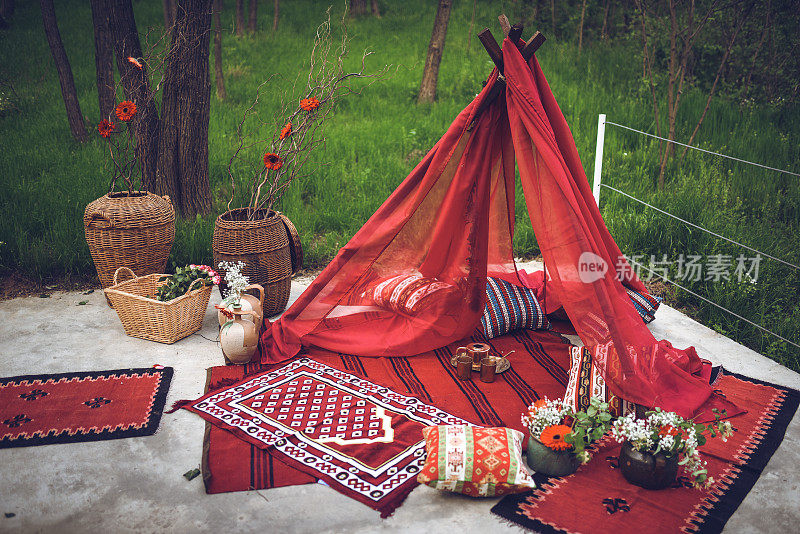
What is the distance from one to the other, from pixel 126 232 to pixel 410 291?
82.6 inches

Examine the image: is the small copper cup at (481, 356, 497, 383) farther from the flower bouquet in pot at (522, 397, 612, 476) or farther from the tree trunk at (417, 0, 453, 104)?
the tree trunk at (417, 0, 453, 104)

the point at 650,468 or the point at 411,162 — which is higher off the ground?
the point at 411,162

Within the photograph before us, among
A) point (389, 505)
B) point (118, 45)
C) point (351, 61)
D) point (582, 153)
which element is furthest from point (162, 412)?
point (351, 61)

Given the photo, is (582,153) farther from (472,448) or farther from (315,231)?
(472,448)

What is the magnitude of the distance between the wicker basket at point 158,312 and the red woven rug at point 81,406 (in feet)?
1.37

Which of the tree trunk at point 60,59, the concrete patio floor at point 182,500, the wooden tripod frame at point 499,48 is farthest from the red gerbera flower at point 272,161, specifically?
the tree trunk at point 60,59

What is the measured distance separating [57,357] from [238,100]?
19.3 feet

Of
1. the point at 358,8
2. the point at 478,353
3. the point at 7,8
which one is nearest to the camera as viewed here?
the point at 478,353

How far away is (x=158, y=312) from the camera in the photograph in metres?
4.22

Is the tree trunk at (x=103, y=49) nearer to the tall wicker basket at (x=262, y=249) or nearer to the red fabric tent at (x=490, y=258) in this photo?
the tall wicker basket at (x=262, y=249)

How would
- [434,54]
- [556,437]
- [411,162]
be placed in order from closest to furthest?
[556,437] → [411,162] → [434,54]

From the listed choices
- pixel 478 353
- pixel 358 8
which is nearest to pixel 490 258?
pixel 478 353

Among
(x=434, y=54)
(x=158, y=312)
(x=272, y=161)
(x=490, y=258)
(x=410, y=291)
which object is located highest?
(x=434, y=54)

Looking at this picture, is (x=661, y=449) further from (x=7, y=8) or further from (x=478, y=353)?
(x=7, y=8)
